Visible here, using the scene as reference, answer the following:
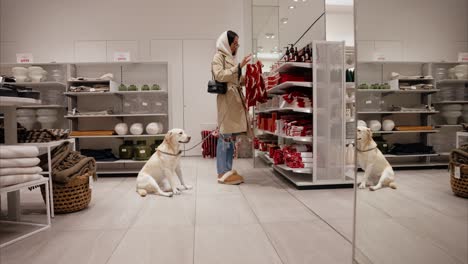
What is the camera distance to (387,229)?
156 cm

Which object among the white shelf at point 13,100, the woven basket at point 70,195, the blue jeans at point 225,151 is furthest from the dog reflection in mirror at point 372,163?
the blue jeans at point 225,151

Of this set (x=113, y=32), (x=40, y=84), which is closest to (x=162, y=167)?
(x=40, y=84)

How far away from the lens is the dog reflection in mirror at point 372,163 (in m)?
1.50

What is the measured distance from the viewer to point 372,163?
5.16 feet

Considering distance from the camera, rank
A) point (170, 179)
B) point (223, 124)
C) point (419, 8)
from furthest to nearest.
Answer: point (223, 124), point (170, 179), point (419, 8)

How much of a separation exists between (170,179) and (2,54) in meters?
6.29

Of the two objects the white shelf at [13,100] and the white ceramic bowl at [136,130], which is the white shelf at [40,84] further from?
the white shelf at [13,100]

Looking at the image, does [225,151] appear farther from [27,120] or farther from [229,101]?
[27,120]

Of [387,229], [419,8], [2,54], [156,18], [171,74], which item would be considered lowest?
[387,229]

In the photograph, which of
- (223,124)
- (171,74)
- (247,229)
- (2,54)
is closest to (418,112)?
(247,229)

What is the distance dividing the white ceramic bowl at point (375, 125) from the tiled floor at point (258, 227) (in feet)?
0.80

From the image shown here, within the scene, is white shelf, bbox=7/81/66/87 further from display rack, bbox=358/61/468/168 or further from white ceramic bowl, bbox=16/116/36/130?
display rack, bbox=358/61/468/168

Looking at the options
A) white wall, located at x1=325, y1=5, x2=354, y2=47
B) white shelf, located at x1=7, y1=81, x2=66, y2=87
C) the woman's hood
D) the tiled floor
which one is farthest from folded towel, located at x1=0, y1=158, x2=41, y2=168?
white shelf, located at x1=7, y1=81, x2=66, y2=87

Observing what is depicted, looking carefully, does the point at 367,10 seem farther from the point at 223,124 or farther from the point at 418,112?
the point at 223,124
